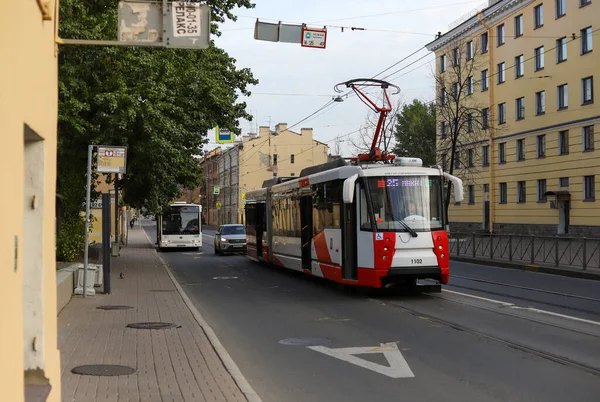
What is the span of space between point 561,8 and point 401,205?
32063 millimetres

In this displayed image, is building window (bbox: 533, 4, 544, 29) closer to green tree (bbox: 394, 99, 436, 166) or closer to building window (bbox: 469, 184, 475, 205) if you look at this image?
building window (bbox: 469, 184, 475, 205)

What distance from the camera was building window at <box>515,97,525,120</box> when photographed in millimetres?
45906

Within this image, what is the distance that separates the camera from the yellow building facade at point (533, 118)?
128ft

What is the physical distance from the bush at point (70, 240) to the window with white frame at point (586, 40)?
2995cm

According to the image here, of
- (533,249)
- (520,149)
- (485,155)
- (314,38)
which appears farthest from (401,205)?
(485,155)

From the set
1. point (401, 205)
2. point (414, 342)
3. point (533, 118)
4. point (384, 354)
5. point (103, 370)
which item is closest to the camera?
point (103, 370)

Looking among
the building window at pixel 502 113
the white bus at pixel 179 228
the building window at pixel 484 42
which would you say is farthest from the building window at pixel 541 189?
the white bus at pixel 179 228

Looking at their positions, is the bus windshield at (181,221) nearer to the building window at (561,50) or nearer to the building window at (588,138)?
the building window at (588,138)

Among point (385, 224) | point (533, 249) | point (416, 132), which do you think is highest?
point (416, 132)

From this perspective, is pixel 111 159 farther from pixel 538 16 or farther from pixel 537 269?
pixel 538 16

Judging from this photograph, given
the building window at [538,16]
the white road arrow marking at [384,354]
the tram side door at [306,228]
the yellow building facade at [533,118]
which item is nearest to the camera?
the white road arrow marking at [384,354]

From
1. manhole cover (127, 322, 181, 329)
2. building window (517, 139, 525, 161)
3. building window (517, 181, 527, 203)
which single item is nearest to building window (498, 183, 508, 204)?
building window (517, 181, 527, 203)

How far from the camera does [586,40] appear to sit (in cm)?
3919

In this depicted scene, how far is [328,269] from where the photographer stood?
634 inches
